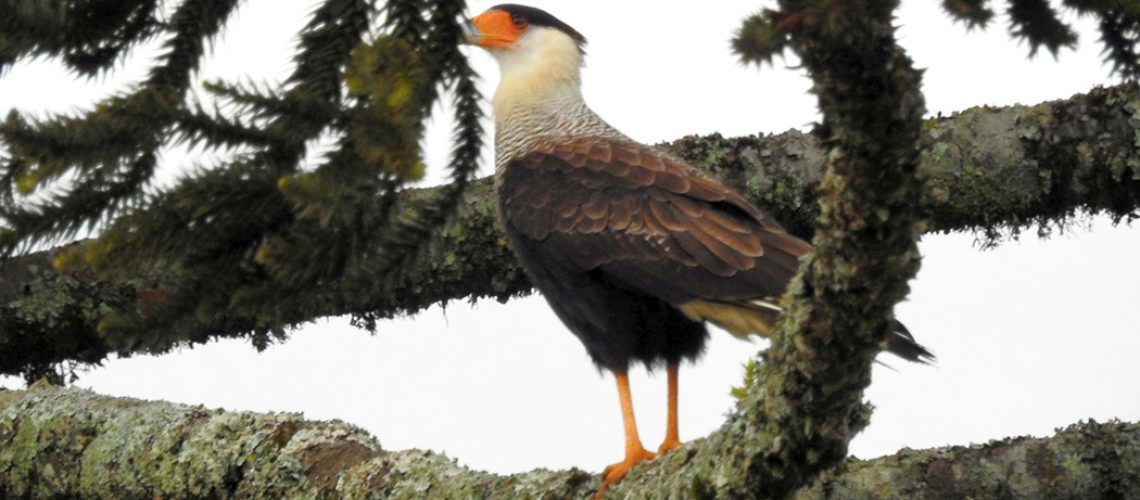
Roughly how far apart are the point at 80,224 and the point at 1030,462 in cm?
266

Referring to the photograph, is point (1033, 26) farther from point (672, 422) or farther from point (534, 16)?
point (534, 16)

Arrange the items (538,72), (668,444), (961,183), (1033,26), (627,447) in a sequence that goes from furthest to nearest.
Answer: (538,72)
(961,183)
(668,444)
(627,447)
(1033,26)

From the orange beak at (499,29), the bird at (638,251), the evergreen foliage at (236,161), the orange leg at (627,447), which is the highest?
the orange beak at (499,29)

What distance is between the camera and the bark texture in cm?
356

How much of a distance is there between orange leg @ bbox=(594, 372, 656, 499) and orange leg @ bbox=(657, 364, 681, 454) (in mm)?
110

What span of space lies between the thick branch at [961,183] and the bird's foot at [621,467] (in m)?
1.14

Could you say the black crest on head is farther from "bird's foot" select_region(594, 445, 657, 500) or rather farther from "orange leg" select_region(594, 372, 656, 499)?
"bird's foot" select_region(594, 445, 657, 500)

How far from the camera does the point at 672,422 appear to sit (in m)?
4.55

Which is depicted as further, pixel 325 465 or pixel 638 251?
pixel 638 251

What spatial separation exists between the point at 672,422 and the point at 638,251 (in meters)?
0.55

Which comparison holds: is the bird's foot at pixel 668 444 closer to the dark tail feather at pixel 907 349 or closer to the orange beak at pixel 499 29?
the dark tail feather at pixel 907 349

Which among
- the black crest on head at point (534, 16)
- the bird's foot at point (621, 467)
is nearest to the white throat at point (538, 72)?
the black crest on head at point (534, 16)

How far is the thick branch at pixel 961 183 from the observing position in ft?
16.7

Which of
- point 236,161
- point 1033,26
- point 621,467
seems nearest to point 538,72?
point 621,467
